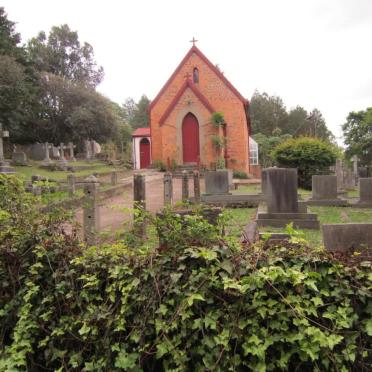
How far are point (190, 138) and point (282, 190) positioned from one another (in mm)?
21425

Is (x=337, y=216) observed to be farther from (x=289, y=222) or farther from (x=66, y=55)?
(x=66, y=55)

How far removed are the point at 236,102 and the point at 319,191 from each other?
18.5 metres

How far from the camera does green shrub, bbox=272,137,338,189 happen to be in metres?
20.3

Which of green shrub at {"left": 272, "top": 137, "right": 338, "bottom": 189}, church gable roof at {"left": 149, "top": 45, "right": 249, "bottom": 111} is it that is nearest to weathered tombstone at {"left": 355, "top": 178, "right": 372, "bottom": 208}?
green shrub at {"left": 272, "top": 137, "right": 338, "bottom": 189}

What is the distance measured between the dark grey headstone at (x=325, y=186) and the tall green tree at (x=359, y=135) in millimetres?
24985

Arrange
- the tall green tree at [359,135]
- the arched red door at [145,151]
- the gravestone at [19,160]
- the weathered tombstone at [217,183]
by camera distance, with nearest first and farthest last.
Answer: the weathered tombstone at [217,183] < the gravestone at [19,160] < the tall green tree at [359,135] < the arched red door at [145,151]

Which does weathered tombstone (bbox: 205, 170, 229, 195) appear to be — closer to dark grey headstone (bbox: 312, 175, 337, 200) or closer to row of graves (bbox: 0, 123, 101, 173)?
dark grey headstone (bbox: 312, 175, 337, 200)

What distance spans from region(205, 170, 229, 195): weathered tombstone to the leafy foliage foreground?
11622mm

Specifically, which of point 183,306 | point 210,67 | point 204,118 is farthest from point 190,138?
point 183,306

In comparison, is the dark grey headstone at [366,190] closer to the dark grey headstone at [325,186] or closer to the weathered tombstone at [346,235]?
the dark grey headstone at [325,186]

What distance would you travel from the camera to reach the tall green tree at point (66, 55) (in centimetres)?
4966

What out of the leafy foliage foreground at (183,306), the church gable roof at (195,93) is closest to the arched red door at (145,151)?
the church gable roof at (195,93)

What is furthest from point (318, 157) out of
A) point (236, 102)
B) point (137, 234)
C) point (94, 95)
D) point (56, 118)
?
point (56, 118)

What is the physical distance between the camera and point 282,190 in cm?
963
